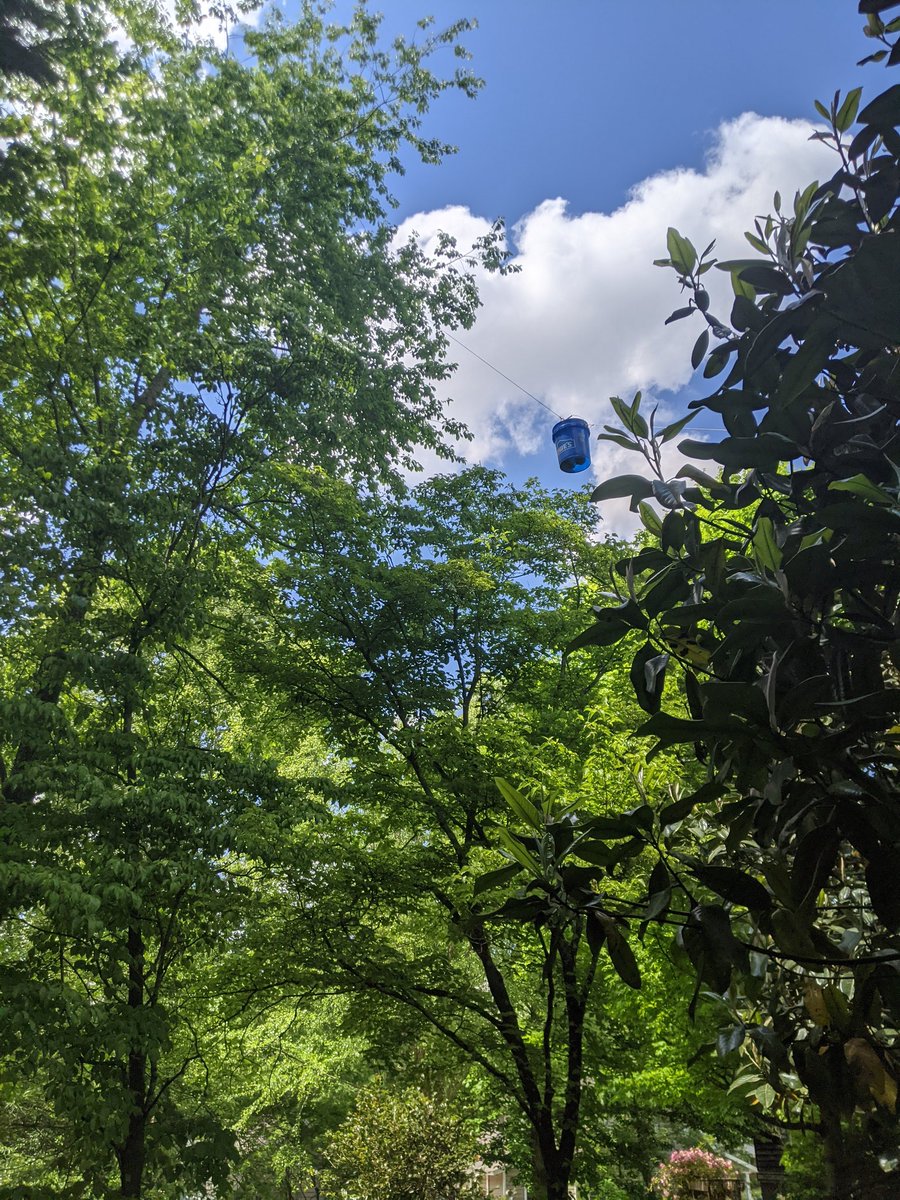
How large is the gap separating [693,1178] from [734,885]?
1535cm

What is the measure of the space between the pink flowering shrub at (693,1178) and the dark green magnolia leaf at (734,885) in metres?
14.5

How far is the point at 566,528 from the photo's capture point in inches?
400

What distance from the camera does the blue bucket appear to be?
798 cm

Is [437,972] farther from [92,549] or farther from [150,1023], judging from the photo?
[92,549]

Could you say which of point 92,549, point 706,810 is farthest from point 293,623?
point 706,810

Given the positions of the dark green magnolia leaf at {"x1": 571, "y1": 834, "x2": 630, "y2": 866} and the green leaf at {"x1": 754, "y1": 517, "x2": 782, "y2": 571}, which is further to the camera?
the dark green magnolia leaf at {"x1": 571, "y1": 834, "x2": 630, "y2": 866}

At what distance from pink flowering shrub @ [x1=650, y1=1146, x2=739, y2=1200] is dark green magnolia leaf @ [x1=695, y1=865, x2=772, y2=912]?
14.5 metres

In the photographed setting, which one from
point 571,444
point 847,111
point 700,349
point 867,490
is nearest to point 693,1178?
point 571,444

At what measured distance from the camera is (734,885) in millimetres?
1354

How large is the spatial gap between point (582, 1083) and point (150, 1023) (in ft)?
14.3

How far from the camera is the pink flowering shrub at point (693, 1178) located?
12742mm

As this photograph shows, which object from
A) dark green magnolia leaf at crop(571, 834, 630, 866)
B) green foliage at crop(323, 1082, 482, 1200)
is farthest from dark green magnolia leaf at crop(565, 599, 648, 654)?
green foliage at crop(323, 1082, 482, 1200)

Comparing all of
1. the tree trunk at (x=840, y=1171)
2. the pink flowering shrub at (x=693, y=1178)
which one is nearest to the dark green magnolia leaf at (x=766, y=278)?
the tree trunk at (x=840, y=1171)

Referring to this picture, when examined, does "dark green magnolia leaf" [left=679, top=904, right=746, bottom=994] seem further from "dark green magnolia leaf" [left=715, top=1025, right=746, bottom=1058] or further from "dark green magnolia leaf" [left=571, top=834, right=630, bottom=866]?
"dark green magnolia leaf" [left=715, top=1025, right=746, bottom=1058]
